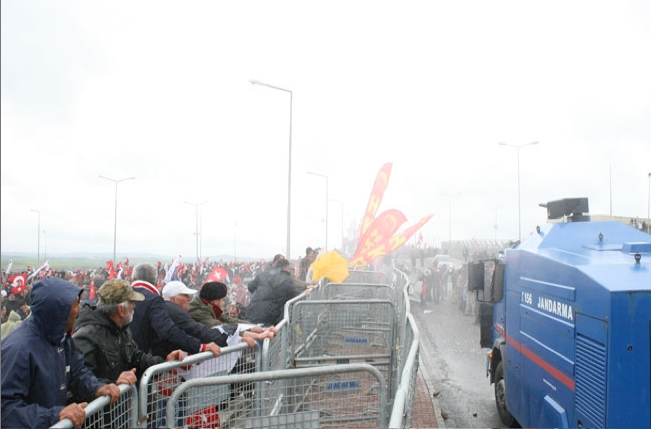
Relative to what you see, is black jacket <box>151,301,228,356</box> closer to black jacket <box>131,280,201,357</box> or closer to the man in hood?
black jacket <box>131,280,201,357</box>

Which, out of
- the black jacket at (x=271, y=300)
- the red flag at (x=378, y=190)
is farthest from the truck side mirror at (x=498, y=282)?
the red flag at (x=378, y=190)

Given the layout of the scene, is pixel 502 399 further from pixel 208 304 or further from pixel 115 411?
pixel 115 411

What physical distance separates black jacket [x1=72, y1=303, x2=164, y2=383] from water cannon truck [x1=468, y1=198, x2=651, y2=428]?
3.61 metres

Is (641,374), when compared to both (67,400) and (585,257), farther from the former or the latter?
(67,400)

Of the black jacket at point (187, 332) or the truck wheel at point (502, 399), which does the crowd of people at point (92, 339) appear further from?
the truck wheel at point (502, 399)

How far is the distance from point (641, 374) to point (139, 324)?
159 inches

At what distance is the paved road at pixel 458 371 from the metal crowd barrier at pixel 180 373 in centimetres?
424

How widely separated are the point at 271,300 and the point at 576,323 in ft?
14.0

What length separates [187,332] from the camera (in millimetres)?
4547

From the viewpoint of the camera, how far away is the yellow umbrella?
9133 mm

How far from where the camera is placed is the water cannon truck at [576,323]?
3709 millimetres

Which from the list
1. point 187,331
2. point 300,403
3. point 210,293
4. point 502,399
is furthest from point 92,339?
point 502,399

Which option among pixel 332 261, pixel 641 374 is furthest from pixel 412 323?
pixel 332 261

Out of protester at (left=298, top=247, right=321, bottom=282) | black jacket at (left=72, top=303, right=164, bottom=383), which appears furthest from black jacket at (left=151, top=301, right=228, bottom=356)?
protester at (left=298, top=247, right=321, bottom=282)
